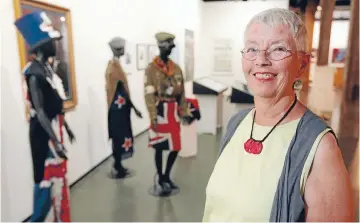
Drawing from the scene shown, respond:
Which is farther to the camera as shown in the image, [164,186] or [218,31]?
[164,186]

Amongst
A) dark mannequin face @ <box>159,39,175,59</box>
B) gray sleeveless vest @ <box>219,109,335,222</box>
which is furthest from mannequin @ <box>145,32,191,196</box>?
gray sleeveless vest @ <box>219,109,335,222</box>

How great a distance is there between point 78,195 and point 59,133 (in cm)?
74

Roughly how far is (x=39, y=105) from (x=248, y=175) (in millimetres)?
1206

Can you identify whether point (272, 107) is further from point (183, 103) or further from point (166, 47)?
point (183, 103)

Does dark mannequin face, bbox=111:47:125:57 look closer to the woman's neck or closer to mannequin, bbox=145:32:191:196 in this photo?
mannequin, bbox=145:32:191:196

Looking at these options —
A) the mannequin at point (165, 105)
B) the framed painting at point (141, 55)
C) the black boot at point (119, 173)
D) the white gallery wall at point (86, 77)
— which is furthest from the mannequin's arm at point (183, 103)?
the black boot at point (119, 173)

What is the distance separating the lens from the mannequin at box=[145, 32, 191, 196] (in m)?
2.15

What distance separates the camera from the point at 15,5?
1716 mm

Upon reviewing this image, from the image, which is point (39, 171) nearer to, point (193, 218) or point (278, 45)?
point (193, 218)

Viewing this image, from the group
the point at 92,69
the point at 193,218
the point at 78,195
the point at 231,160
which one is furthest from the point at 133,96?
the point at 231,160

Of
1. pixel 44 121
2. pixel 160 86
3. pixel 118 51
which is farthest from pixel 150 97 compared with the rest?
pixel 44 121

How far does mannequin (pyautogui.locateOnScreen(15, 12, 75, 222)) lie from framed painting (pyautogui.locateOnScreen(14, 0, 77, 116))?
250mm

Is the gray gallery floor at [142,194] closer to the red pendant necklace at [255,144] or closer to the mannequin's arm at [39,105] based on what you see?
the mannequin's arm at [39,105]

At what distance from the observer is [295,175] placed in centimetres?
61
